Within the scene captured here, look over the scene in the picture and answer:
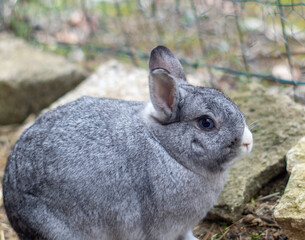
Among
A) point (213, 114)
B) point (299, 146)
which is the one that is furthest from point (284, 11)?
point (213, 114)

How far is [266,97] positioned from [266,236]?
72.0 inches

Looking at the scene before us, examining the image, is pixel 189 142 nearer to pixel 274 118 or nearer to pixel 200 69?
pixel 274 118

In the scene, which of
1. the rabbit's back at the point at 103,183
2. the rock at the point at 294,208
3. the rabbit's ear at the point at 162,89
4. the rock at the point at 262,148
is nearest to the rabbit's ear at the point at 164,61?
the rabbit's ear at the point at 162,89

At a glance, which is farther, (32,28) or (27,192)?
(32,28)

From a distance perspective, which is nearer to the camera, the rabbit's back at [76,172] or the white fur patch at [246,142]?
the white fur patch at [246,142]

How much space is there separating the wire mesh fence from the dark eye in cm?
210

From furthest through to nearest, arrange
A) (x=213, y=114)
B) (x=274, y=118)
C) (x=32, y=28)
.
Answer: (x=32, y=28)
(x=274, y=118)
(x=213, y=114)

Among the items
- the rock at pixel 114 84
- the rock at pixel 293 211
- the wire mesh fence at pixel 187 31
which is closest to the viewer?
the rock at pixel 293 211

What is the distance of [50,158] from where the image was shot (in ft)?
12.7

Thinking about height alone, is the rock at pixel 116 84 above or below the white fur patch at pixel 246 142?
below

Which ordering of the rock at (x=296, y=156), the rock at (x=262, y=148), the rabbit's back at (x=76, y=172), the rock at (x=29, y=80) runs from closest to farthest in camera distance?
the rabbit's back at (x=76, y=172)
the rock at (x=296, y=156)
the rock at (x=262, y=148)
the rock at (x=29, y=80)

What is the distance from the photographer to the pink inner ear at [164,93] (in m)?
3.74

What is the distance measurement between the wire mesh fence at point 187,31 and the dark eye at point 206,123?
2099 millimetres

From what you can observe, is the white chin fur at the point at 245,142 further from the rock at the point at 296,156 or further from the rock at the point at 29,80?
the rock at the point at 29,80
